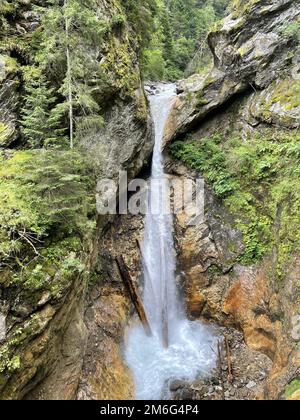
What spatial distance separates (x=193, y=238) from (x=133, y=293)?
3.16 meters

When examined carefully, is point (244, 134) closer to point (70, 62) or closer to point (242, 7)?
point (242, 7)

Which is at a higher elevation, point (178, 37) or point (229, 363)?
point (178, 37)

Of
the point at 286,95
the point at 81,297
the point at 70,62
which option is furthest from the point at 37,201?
the point at 286,95

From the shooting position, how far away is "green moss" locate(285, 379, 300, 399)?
672 centimetres

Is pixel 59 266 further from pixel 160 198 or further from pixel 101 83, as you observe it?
pixel 160 198

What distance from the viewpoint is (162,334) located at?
10578mm

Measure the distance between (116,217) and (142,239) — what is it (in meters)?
1.32

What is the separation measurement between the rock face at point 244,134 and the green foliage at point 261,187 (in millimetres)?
372

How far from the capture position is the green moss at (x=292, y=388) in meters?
6.72

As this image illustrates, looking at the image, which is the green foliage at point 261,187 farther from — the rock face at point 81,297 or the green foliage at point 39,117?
the green foliage at point 39,117

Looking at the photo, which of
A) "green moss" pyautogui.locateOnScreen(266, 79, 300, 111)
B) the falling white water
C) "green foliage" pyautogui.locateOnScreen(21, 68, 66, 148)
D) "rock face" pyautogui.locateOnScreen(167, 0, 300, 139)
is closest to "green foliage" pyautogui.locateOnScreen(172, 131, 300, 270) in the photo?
"green moss" pyautogui.locateOnScreen(266, 79, 300, 111)

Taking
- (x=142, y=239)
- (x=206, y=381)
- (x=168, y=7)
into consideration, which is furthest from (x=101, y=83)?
(x=168, y=7)

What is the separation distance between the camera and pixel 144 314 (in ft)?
35.0

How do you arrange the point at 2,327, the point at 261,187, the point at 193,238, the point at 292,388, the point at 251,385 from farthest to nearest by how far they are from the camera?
the point at 193,238 → the point at 261,187 → the point at 251,385 → the point at 292,388 → the point at 2,327
